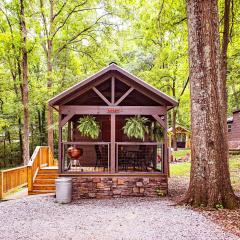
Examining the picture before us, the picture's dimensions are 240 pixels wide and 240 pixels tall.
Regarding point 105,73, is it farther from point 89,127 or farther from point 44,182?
point 44,182

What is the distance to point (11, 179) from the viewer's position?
35.2 ft

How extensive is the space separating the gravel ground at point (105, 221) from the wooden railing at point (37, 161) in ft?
6.09

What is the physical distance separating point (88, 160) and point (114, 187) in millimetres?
2992

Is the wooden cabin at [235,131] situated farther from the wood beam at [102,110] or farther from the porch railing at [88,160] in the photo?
the wood beam at [102,110]

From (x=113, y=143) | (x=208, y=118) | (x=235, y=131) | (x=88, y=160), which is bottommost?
(x=88, y=160)

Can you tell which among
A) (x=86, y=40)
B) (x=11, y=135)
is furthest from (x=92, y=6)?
(x=11, y=135)

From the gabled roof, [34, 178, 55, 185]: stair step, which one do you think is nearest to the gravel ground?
[34, 178, 55, 185]: stair step

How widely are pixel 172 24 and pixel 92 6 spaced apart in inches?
355

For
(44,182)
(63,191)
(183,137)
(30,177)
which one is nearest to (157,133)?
(63,191)

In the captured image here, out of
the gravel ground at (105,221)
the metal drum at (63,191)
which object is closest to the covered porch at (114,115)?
the metal drum at (63,191)

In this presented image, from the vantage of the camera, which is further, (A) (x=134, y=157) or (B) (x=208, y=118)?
(A) (x=134, y=157)

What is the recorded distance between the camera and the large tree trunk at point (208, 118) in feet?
24.3

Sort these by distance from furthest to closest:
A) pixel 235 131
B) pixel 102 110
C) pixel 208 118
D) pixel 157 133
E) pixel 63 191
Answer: pixel 235 131 < pixel 157 133 < pixel 102 110 < pixel 63 191 < pixel 208 118

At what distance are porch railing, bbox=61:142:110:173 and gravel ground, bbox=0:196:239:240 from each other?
69.1 inches
